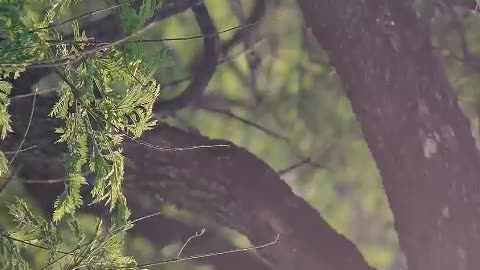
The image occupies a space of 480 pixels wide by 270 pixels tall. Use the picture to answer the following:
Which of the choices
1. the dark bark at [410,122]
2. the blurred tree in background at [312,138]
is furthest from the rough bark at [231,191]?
the dark bark at [410,122]

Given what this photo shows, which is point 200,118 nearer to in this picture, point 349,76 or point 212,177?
point 212,177

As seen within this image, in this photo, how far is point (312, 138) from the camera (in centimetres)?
194

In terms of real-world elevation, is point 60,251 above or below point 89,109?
below

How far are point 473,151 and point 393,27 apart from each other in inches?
19.1

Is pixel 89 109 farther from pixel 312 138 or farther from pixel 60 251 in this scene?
pixel 312 138

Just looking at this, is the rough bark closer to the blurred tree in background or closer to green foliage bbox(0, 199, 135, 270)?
the blurred tree in background

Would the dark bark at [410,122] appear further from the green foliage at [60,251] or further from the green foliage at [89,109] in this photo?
the green foliage at [60,251]

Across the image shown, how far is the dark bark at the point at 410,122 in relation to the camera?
6.28ft

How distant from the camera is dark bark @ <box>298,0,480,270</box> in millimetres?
1914

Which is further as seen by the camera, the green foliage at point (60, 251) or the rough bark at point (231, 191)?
the rough bark at point (231, 191)

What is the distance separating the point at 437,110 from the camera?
1968 millimetres

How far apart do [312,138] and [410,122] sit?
0.32m

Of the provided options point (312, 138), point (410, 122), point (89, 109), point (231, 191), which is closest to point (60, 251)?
point (89, 109)

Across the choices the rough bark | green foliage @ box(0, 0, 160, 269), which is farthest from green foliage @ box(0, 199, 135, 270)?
the rough bark
